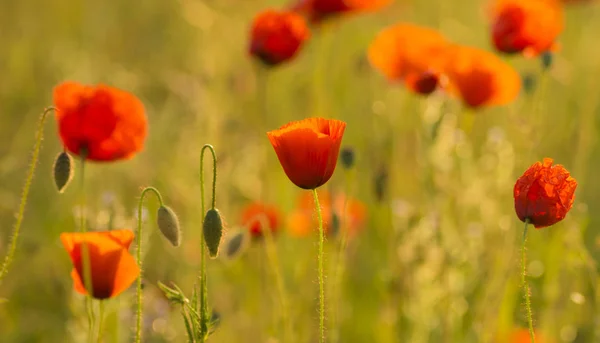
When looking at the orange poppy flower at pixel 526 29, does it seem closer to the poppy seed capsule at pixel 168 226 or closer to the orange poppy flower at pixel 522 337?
the orange poppy flower at pixel 522 337

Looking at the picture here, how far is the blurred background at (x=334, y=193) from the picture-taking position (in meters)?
2.31

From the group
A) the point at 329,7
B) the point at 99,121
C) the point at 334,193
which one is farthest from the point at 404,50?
the point at 99,121

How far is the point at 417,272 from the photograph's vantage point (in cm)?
249

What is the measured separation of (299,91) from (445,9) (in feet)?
2.75

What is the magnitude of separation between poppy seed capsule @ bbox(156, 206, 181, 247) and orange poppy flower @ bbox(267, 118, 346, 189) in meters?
0.33

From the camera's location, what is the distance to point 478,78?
232cm

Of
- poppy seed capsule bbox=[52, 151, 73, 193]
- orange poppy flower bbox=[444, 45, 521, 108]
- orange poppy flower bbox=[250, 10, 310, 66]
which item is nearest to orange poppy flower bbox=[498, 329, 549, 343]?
orange poppy flower bbox=[444, 45, 521, 108]

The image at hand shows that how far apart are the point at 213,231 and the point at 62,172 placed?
0.36 m

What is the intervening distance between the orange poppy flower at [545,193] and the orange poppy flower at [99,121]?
810mm

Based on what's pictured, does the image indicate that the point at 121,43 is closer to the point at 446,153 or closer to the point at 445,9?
the point at 445,9

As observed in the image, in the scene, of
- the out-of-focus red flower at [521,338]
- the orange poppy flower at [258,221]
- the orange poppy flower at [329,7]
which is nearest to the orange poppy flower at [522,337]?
the out-of-focus red flower at [521,338]

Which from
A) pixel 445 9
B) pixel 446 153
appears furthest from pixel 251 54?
pixel 445 9

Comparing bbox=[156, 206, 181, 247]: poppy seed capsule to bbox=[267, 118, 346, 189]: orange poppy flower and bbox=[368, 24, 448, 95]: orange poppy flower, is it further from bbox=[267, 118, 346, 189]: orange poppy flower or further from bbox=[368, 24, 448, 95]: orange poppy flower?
bbox=[368, 24, 448, 95]: orange poppy flower

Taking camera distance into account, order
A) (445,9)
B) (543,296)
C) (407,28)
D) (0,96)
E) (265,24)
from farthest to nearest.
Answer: (445,9)
(0,96)
(407,28)
(265,24)
(543,296)
